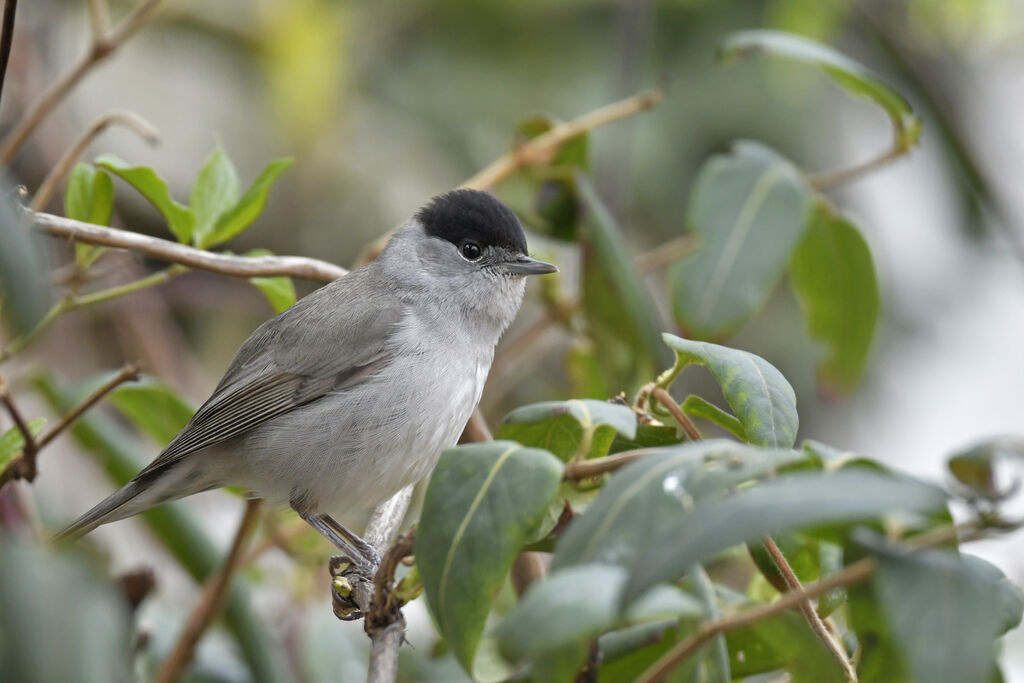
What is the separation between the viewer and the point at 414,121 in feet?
20.0

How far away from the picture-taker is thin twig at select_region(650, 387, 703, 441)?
4.93ft

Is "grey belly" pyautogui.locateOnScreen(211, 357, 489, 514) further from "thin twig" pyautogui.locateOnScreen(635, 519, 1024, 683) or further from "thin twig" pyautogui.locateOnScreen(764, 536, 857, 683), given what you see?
"thin twig" pyautogui.locateOnScreen(635, 519, 1024, 683)

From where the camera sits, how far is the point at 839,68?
239cm

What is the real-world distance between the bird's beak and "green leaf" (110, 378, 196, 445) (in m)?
0.93

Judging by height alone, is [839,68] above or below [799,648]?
above

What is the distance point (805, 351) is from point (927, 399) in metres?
1.00

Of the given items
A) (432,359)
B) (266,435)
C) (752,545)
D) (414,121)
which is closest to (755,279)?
(432,359)

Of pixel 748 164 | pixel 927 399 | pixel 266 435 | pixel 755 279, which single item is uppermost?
pixel 748 164

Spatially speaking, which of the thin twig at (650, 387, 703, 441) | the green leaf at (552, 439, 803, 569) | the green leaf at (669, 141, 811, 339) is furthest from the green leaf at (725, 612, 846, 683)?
the green leaf at (669, 141, 811, 339)

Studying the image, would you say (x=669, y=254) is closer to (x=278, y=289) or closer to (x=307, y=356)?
(x=307, y=356)

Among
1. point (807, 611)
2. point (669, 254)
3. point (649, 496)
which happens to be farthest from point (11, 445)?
point (669, 254)

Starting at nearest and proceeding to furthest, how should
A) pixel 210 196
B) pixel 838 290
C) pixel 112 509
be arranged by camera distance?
pixel 210 196 → pixel 112 509 → pixel 838 290

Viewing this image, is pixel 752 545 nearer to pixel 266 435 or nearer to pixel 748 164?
pixel 748 164

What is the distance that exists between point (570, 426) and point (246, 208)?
92 centimetres
